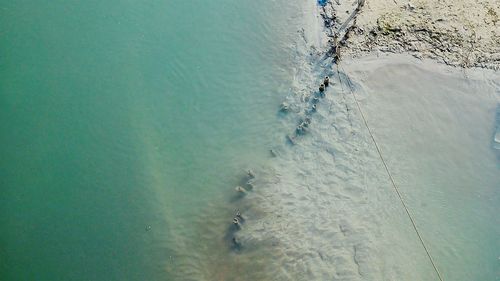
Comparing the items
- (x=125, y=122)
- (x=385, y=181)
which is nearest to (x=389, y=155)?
(x=385, y=181)

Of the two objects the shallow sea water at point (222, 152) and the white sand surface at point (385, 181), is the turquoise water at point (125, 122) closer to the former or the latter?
the shallow sea water at point (222, 152)

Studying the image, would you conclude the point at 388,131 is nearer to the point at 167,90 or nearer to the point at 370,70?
the point at 370,70

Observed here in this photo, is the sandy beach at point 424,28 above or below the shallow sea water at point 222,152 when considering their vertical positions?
above

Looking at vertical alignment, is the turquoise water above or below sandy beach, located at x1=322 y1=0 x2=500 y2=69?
below

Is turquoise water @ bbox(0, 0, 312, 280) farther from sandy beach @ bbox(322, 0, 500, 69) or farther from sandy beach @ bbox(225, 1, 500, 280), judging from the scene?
sandy beach @ bbox(322, 0, 500, 69)

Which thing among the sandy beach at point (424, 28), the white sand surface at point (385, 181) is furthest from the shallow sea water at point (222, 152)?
the sandy beach at point (424, 28)

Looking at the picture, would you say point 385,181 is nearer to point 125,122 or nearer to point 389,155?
point 389,155

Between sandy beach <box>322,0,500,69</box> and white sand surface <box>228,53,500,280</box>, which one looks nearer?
white sand surface <box>228,53,500,280</box>

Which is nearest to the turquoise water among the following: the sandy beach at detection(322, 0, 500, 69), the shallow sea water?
the shallow sea water

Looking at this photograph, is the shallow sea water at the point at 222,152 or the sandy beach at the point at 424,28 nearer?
the shallow sea water at the point at 222,152
